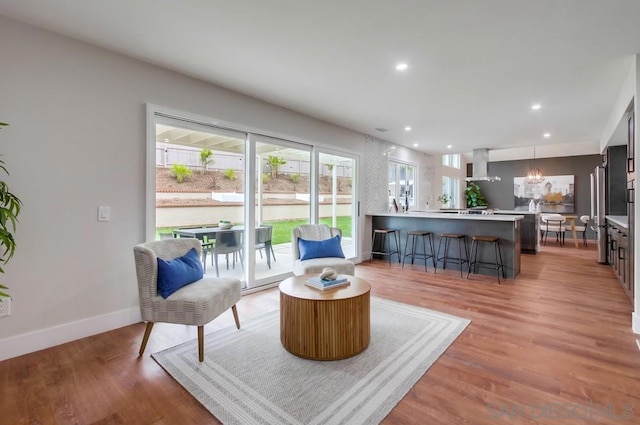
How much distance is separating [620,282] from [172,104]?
6.29 metres

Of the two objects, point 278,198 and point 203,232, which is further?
point 278,198

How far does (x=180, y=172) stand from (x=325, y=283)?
2177 mm

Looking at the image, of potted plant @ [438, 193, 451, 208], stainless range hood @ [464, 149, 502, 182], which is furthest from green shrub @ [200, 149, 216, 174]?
potted plant @ [438, 193, 451, 208]

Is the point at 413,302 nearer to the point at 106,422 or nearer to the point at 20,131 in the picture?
the point at 106,422

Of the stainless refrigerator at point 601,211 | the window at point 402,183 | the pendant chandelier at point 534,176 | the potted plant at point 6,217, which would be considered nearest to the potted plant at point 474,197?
the pendant chandelier at point 534,176

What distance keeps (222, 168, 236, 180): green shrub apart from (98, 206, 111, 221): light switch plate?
139 cm

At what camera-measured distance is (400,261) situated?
20.5 ft

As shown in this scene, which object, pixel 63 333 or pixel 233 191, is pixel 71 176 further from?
pixel 233 191

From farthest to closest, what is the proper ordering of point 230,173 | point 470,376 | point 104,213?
point 230,173, point 104,213, point 470,376

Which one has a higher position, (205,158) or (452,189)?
(452,189)

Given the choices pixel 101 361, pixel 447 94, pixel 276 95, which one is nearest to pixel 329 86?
pixel 276 95

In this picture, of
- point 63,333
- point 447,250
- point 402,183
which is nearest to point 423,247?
point 447,250

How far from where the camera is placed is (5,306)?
7.97 ft

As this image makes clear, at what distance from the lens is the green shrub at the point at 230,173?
13.2 feet
